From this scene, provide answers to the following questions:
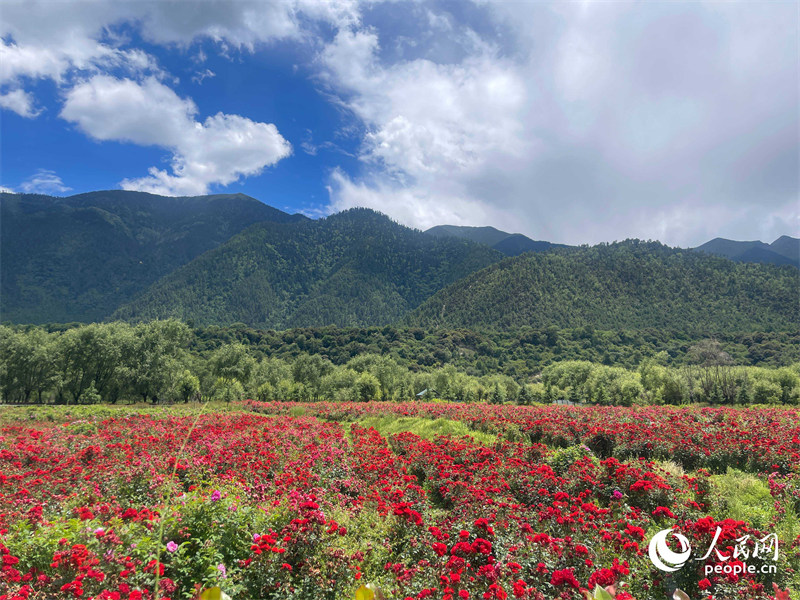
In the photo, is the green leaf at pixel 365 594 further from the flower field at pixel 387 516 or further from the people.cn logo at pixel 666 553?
the people.cn logo at pixel 666 553

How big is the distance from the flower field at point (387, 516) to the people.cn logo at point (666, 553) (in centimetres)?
13

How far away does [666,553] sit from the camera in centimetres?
450

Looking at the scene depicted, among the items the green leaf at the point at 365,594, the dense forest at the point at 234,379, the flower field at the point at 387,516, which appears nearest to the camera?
the green leaf at the point at 365,594

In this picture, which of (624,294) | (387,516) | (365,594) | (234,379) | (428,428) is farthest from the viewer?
(624,294)

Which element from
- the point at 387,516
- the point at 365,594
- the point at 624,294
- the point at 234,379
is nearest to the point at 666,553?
the point at 387,516

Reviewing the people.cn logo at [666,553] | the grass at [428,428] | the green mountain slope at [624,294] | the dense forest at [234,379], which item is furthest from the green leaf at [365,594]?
the green mountain slope at [624,294]

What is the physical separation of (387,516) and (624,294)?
161248 millimetres

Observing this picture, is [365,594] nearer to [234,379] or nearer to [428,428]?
[428,428]

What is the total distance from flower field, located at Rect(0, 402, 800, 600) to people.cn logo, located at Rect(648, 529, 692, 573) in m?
0.13

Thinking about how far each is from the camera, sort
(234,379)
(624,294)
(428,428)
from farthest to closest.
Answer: (624,294) < (234,379) < (428,428)

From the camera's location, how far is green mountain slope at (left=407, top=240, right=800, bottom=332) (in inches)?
4695

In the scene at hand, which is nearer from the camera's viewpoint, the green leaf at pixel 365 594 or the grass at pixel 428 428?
the green leaf at pixel 365 594

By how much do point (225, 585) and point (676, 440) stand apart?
1055 centimetres

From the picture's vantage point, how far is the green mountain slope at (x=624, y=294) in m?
119
